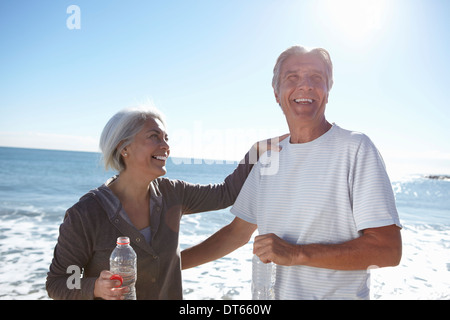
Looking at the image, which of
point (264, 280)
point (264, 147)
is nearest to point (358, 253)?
point (264, 280)

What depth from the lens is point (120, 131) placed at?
2.81 metres

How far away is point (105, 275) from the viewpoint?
6.64 feet

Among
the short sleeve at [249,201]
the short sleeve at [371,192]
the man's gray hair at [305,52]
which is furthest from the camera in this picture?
the short sleeve at [249,201]

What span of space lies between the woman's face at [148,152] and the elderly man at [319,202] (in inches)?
32.1

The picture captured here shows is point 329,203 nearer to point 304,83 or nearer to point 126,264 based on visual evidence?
point 304,83

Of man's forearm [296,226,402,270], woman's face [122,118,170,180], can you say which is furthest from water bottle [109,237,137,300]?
man's forearm [296,226,402,270]

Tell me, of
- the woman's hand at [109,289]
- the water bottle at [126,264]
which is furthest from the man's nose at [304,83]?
the woman's hand at [109,289]

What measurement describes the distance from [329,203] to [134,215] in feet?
4.82

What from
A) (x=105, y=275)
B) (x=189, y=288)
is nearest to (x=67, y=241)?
(x=105, y=275)

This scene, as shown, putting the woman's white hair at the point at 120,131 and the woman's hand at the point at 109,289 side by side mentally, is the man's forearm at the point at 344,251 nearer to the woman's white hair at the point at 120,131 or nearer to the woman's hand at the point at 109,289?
the woman's hand at the point at 109,289

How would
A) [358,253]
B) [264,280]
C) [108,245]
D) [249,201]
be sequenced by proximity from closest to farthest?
[358,253] < [264,280] < [108,245] < [249,201]

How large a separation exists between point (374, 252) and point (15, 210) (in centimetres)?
1508

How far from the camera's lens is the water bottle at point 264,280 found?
2.19 m
